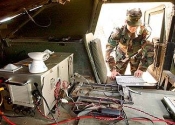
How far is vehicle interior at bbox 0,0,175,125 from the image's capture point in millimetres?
965

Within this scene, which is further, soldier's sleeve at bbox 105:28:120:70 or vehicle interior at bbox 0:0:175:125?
soldier's sleeve at bbox 105:28:120:70

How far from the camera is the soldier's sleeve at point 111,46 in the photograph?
218cm

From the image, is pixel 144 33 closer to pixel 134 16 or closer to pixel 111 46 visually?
pixel 134 16

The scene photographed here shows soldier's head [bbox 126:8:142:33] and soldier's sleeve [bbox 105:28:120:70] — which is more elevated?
soldier's head [bbox 126:8:142:33]

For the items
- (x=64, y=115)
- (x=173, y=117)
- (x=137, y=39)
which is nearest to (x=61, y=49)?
(x=64, y=115)

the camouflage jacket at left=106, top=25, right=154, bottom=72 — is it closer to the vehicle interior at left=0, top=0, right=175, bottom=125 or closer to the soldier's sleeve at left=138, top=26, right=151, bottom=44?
the soldier's sleeve at left=138, top=26, right=151, bottom=44

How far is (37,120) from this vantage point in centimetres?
100

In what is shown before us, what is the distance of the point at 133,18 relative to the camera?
2.13 metres

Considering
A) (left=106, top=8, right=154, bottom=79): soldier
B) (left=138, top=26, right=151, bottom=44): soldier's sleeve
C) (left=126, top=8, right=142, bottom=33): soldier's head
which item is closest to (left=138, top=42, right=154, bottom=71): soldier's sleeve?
(left=106, top=8, right=154, bottom=79): soldier

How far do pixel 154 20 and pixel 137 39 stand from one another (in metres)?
0.39

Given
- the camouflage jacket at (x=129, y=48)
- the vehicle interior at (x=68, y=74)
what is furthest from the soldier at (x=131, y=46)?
the vehicle interior at (x=68, y=74)

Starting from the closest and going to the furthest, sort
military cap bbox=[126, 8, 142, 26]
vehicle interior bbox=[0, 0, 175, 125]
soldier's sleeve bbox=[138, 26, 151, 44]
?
vehicle interior bbox=[0, 0, 175, 125] < military cap bbox=[126, 8, 142, 26] < soldier's sleeve bbox=[138, 26, 151, 44]

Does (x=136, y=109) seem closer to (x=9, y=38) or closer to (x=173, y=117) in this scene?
(x=173, y=117)

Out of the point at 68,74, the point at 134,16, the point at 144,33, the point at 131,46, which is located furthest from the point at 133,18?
the point at 68,74
